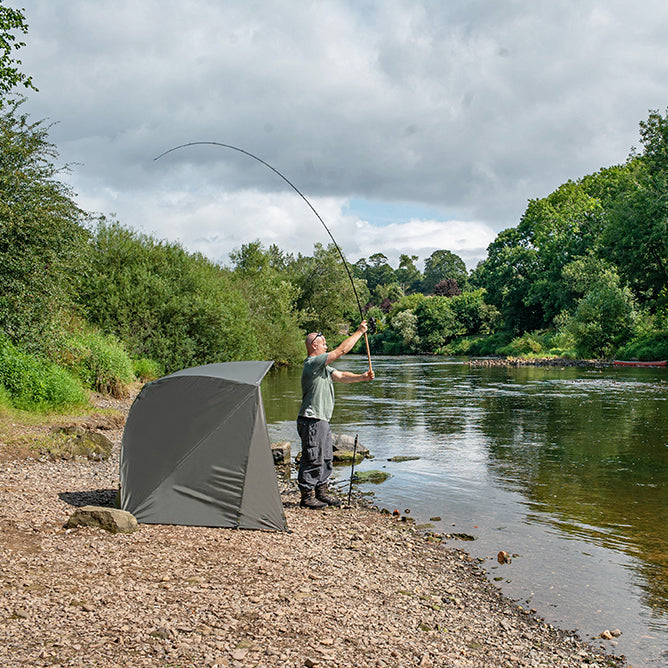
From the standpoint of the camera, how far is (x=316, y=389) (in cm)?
857

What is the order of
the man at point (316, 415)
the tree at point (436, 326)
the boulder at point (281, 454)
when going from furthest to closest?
the tree at point (436, 326)
the boulder at point (281, 454)
the man at point (316, 415)

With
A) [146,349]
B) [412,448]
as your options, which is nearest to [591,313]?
[146,349]

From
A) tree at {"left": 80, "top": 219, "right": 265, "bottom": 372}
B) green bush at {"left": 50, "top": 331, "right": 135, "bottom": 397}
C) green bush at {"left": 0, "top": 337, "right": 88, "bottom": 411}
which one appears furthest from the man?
tree at {"left": 80, "top": 219, "right": 265, "bottom": 372}

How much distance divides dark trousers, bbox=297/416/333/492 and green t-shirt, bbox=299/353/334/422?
11cm

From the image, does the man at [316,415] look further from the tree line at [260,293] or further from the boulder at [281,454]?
the tree line at [260,293]

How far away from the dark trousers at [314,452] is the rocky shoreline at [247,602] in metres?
0.96

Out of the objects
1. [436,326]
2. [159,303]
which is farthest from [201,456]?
[436,326]

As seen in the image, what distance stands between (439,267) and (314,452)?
15274 centimetres

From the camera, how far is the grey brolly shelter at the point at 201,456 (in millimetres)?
7465

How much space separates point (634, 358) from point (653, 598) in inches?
1750

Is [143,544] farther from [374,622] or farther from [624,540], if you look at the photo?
[624,540]

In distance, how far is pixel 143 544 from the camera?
6.55 metres

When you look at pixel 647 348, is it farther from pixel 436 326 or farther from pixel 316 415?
pixel 316 415

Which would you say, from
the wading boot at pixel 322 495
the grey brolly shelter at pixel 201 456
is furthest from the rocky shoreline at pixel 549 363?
the grey brolly shelter at pixel 201 456
